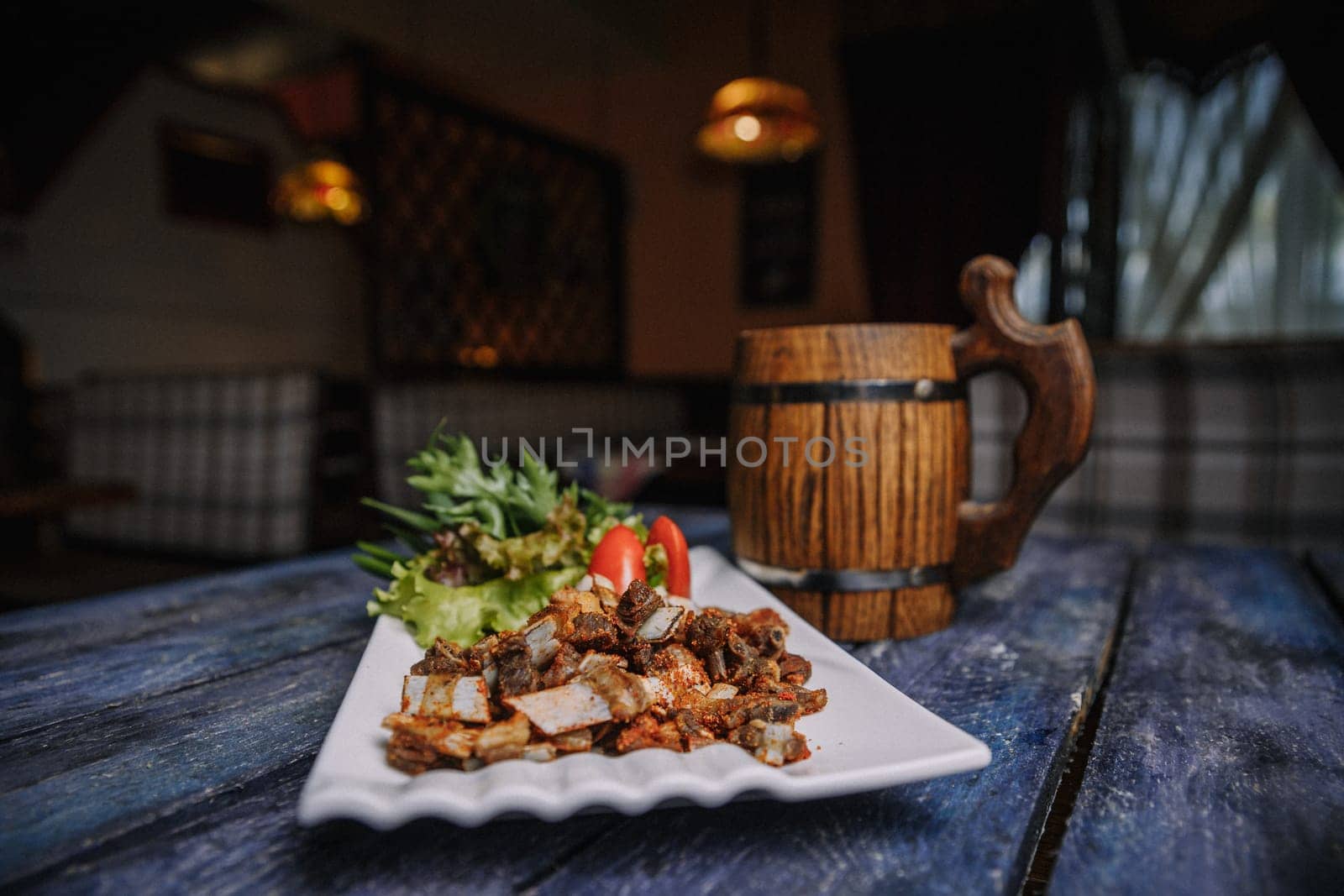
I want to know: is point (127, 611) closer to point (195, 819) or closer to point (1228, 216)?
point (195, 819)

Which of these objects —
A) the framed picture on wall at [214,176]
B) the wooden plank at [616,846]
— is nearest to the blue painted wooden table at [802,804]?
the wooden plank at [616,846]

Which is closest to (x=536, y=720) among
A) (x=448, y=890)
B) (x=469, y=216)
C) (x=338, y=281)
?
(x=448, y=890)

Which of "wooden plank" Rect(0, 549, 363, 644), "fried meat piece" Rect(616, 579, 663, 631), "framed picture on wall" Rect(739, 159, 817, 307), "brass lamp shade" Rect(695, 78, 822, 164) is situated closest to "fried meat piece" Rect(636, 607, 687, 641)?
"fried meat piece" Rect(616, 579, 663, 631)

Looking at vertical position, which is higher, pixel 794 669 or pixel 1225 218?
pixel 1225 218

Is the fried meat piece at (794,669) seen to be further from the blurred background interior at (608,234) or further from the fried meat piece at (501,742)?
the blurred background interior at (608,234)

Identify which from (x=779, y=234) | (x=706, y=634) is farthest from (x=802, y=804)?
(x=779, y=234)

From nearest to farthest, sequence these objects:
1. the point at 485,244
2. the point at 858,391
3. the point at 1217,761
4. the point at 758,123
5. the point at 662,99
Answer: the point at 1217,761 → the point at 858,391 → the point at 758,123 → the point at 485,244 → the point at 662,99
